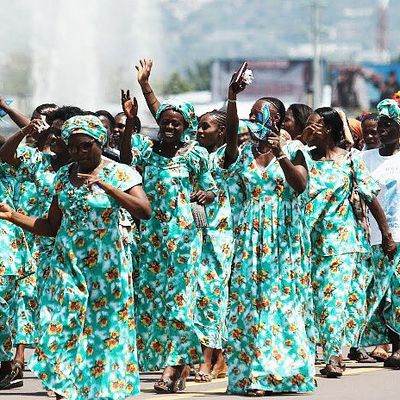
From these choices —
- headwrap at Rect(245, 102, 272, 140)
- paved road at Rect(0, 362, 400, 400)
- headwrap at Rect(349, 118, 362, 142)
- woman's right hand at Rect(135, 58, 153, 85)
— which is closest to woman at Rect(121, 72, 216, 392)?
paved road at Rect(0, 362, 400, 400)

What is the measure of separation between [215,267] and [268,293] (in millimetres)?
1642

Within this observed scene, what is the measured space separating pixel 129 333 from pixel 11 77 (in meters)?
94.4

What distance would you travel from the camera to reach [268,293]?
11453mm

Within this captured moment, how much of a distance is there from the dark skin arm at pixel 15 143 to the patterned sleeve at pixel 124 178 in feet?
5.88

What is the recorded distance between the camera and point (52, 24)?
304 ft

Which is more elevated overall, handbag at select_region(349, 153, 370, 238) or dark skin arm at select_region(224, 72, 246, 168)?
dark skin arm at select_region(224, 72, 246, 168)

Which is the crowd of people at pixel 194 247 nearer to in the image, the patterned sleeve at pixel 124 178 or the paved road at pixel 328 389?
the patterned sleeve at pixel 124 178

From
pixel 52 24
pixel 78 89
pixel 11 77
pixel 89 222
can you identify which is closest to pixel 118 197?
pixel 89 222

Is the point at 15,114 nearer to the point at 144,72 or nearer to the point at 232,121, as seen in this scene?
the point at 144,72

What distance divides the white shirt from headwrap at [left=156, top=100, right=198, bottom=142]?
2046 mm

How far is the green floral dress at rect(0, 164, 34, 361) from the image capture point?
12000mm

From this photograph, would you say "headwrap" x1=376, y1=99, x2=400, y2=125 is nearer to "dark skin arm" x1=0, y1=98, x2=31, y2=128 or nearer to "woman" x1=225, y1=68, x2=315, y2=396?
"woman" x1=225, y1=68, x2=315, y2=396

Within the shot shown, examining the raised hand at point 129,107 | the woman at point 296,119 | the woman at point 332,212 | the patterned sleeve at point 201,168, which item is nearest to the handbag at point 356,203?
the woman at point 332,212

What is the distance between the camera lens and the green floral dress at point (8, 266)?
1200 cm
